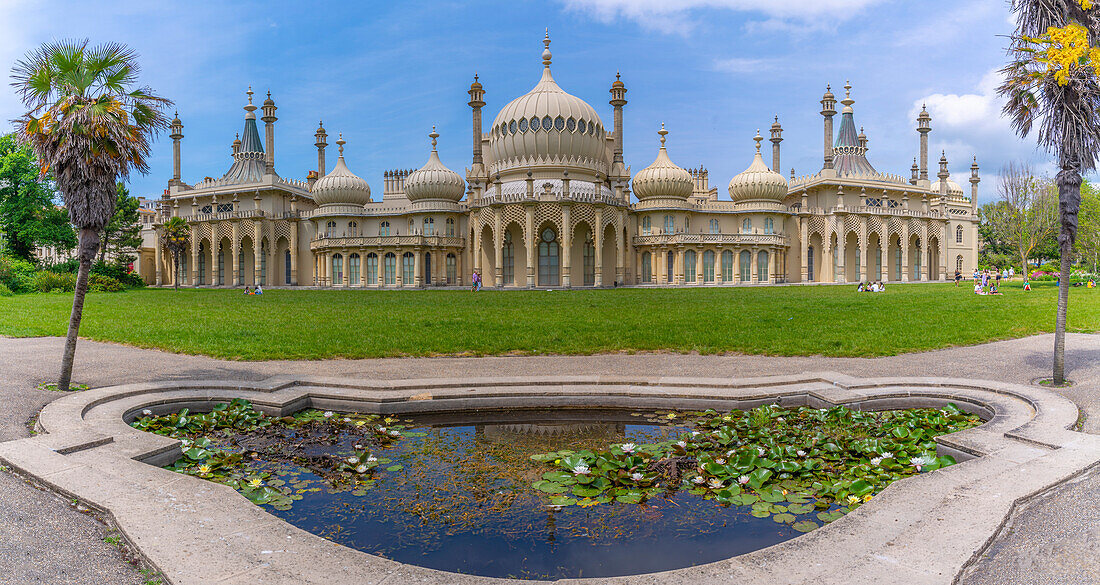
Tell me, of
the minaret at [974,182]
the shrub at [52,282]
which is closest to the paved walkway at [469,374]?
the shrub at [52,282]

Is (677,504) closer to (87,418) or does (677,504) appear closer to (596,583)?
(596,583)

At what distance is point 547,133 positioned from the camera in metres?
49.4

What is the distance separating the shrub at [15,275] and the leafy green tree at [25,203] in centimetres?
305

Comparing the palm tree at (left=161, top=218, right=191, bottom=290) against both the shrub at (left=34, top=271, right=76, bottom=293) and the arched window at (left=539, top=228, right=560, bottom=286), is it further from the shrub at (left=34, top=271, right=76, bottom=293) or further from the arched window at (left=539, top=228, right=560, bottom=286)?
the arched window at (left=539, top=228, right=560, bottom=286)

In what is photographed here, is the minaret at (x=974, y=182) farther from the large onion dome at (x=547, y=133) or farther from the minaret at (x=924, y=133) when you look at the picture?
the large onion dome at (x=547, y=133)

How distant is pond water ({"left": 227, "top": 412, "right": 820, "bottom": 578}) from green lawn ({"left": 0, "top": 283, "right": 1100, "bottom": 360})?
6.36 metres

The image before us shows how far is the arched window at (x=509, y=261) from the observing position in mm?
48594

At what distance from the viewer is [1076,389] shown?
8125mm

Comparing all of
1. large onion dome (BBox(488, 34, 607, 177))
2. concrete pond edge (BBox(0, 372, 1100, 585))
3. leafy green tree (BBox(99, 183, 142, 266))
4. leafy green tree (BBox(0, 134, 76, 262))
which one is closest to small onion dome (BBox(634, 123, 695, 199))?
large onion dome (BBox(488, 34, 607, 177))

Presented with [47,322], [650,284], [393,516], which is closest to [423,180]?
[650,284]

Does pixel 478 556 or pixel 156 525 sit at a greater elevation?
pixel 156 525

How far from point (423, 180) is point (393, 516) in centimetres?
5041

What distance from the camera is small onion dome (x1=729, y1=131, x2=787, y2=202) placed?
171ft

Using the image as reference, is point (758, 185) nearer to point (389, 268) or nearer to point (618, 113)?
point (618, 113)
